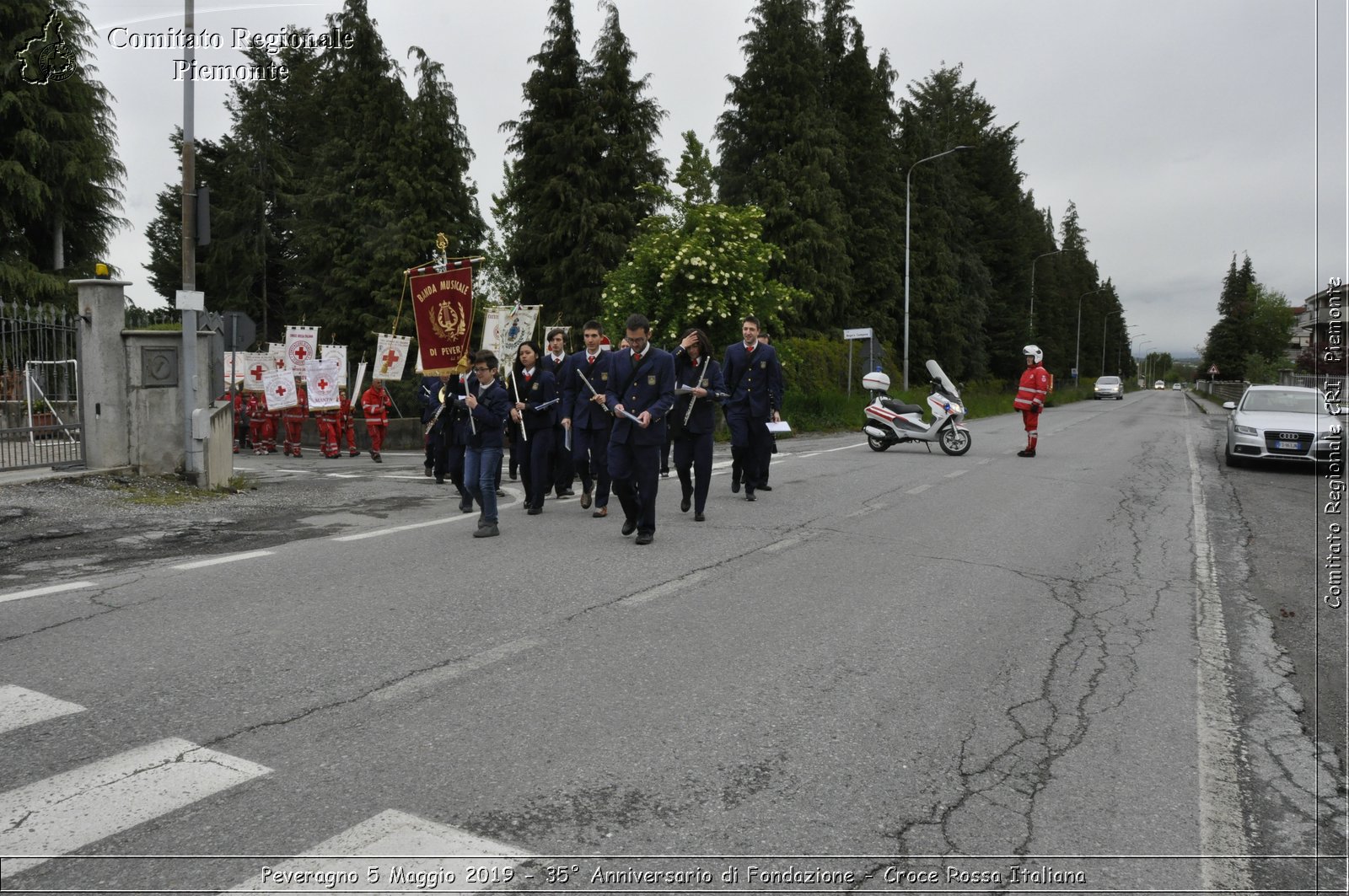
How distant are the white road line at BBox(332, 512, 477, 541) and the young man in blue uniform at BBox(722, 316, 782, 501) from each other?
3.12m

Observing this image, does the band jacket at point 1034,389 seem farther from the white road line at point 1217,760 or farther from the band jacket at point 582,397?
the white road line at point 1217,760

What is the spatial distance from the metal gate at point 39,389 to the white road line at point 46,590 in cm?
581

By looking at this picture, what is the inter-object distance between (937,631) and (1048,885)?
2776 mm

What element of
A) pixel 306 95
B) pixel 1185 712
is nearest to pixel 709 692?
pixel 1185 712

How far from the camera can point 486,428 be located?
360 inches

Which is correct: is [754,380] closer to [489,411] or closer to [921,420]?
[489,411]

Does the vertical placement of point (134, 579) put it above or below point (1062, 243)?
below

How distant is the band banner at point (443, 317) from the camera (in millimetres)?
14047

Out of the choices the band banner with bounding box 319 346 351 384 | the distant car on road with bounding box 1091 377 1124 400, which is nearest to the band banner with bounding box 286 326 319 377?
the band banner with bounding box 319 346 351 384

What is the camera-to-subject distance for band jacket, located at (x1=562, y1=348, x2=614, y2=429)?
33.2 ft

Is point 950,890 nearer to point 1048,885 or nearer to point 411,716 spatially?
point 1048,885

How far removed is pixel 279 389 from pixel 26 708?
19082mm

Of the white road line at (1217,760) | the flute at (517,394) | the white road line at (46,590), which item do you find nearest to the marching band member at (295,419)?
the flute at (517,394)

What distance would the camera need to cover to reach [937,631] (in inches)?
224
